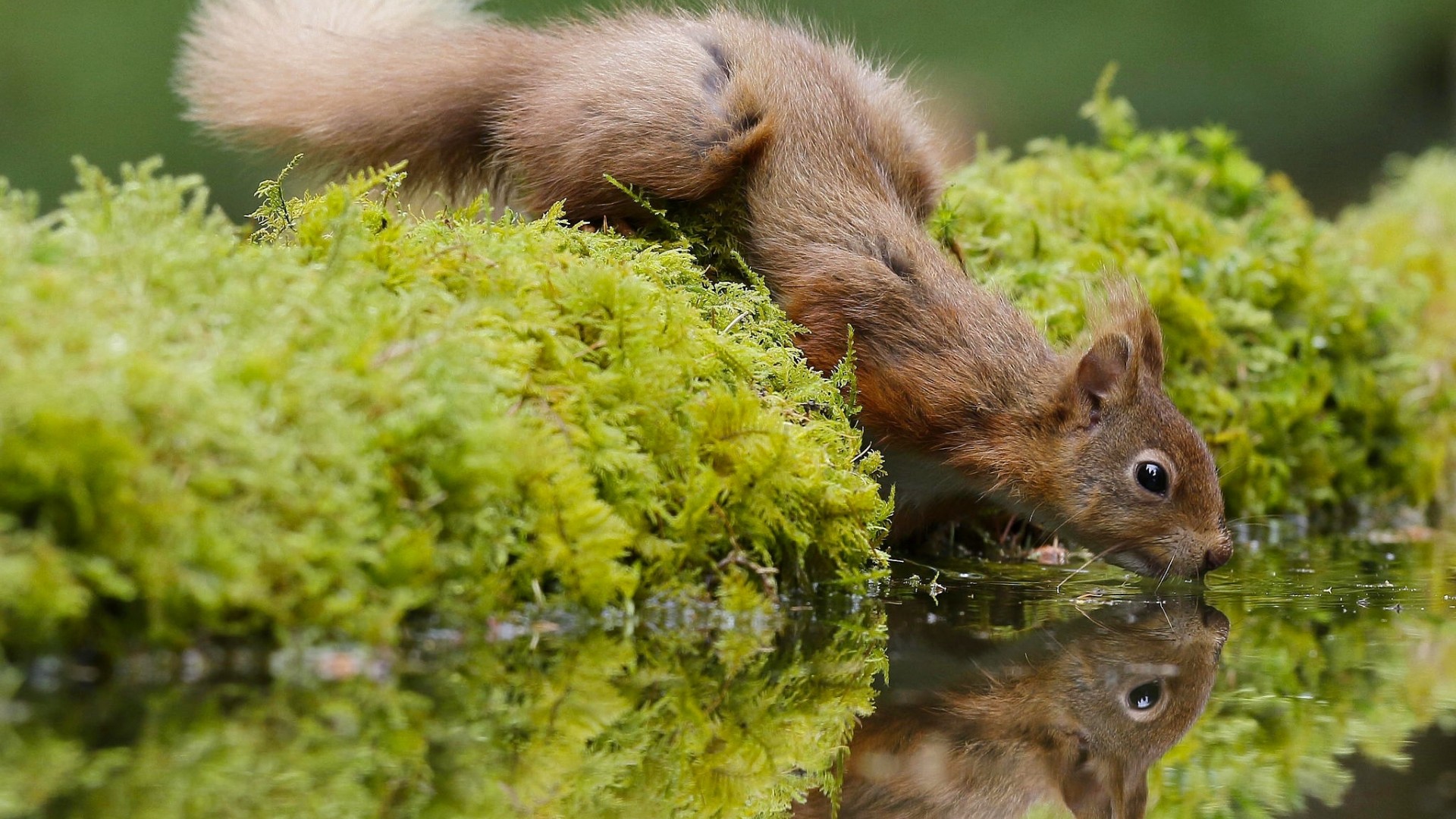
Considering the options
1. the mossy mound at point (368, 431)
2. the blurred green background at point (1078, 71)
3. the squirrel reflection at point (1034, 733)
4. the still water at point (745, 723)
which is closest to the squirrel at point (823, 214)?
the mossy mound at point (368, 431)

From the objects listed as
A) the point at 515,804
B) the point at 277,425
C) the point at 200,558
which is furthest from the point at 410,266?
the point at 515,804

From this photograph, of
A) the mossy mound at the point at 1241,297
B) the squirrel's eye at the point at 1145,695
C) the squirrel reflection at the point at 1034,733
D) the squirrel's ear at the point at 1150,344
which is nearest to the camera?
the squirrel reflection at the point at 1034,733

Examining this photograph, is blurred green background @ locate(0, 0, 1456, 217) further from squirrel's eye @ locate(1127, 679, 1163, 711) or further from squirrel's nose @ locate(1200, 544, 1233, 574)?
squirrel's eye @ locate(1127, 679, 1163, 711)

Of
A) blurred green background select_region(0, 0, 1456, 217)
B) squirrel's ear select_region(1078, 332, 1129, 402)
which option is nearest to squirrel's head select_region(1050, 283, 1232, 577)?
squirrel's ear select_region(1078, 332, 1129, 402)

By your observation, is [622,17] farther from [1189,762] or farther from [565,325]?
[1189,762]

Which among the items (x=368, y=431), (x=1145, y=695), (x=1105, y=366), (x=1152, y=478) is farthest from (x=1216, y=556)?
(x=368, y=431)

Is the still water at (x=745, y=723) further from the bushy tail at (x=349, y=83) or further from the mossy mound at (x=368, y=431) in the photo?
the bushy tail at (x=349, y=83)

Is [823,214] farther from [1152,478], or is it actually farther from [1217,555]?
[1217,555]
